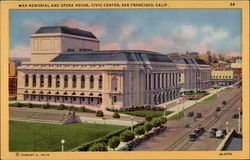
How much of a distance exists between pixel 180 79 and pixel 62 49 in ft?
22.8

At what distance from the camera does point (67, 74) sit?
60.1 ft

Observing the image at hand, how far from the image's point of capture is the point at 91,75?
17703 millimetres

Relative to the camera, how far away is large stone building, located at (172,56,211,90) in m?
15.6

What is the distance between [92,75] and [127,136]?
5.09 metres

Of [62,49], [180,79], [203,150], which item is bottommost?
[203,150]

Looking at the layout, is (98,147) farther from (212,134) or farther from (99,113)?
(212,134)

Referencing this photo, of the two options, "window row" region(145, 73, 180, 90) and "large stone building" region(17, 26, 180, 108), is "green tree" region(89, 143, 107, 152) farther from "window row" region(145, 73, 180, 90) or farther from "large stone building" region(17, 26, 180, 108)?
"window row" region(145, 73, 180, 90)

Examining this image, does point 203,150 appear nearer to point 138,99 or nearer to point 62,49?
point 138,99

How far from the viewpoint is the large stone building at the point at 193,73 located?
15595 mm

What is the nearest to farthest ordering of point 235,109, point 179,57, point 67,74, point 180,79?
point 235,109 → point 179,57 → point 180,79 → point 67,74

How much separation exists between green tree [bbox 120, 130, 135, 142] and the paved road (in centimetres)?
55

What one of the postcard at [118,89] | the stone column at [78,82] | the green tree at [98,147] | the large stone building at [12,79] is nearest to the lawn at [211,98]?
the postcard at [118,89]

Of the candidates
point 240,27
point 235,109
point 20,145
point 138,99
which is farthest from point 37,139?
point 240,27

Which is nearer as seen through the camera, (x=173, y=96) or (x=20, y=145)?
(x=20, y=145)
